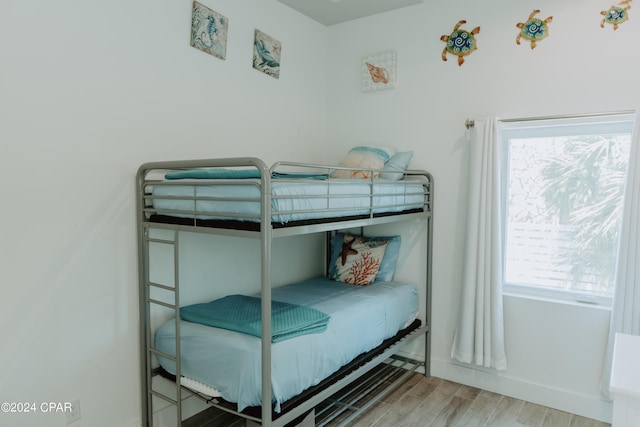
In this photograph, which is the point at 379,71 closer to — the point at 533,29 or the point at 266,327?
the point at 533,29

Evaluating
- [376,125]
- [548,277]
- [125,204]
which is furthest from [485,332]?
[125,204]

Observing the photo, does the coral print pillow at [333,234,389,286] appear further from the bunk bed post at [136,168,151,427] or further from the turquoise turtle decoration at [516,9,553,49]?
the turquoise turtle decoration at [516,9,553,49]

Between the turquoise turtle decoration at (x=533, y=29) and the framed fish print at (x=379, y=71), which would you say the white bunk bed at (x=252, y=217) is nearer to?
the framed fish print at (x=379, y=71)

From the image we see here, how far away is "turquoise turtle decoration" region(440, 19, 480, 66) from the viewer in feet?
9.22

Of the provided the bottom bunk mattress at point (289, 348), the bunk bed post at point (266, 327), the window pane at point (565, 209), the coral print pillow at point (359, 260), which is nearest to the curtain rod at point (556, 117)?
the window pane at point (565, 209)

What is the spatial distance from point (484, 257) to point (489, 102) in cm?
97

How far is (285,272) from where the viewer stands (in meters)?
3.09

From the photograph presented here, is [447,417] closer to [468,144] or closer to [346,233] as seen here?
[346,233]

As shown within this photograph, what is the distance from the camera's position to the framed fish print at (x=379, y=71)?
3.13m

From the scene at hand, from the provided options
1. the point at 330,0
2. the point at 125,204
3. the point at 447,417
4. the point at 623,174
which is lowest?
the point at 447,417

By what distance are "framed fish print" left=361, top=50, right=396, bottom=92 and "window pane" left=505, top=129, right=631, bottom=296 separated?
0.94 m

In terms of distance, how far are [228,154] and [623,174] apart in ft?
7.29

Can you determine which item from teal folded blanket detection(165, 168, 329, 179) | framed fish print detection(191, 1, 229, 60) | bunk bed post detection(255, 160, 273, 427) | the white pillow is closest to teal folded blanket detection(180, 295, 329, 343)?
bunk bed post detection(255, 160, 273, 427)

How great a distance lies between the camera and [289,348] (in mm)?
1867
